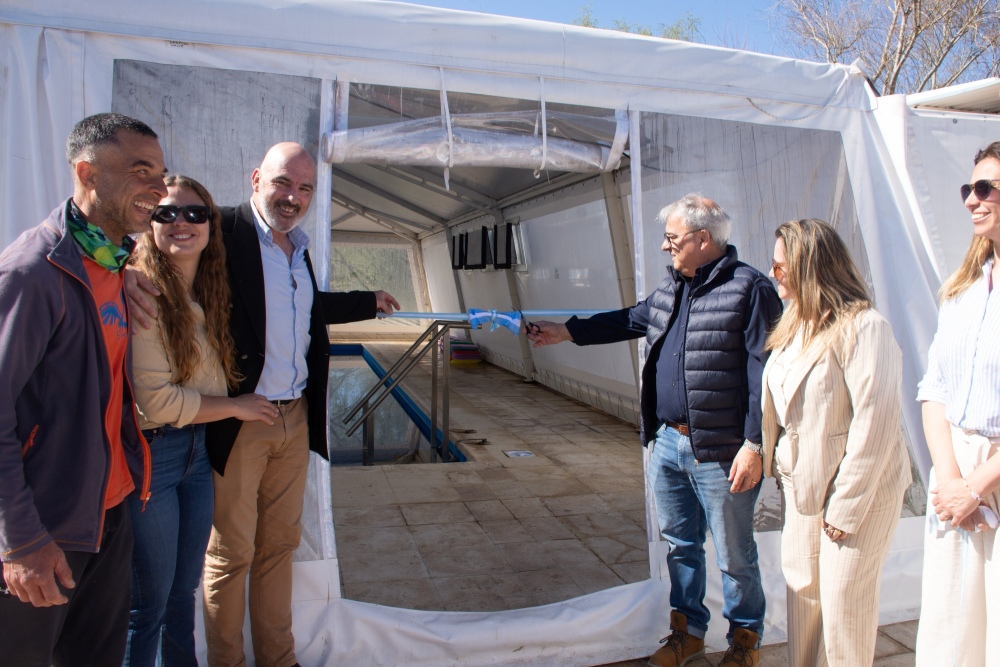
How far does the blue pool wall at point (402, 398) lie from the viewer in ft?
21.0

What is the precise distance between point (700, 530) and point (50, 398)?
6.95 feet

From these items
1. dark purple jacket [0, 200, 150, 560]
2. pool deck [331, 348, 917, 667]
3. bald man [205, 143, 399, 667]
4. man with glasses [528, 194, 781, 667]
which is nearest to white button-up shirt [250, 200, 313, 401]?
bald man [205, 143, 399, 667]

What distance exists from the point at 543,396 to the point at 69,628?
7042mm

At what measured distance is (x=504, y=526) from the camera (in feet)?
13.8

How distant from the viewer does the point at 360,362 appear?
525 inches

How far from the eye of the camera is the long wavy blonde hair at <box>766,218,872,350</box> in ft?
6.53

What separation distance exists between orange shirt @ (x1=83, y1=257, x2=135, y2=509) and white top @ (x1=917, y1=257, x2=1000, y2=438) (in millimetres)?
2128

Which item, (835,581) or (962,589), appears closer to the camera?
(962,589)

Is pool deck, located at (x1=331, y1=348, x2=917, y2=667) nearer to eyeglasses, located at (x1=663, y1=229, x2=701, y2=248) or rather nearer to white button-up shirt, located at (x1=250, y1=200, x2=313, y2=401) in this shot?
white button-up shirt, located at (x1=250, y1=200, x2=313, y2=401)

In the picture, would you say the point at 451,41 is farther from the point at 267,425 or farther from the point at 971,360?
the point at 971,360

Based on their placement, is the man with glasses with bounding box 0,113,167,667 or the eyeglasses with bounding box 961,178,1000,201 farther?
the eyeglasses with bounding box 961,178,1000,201

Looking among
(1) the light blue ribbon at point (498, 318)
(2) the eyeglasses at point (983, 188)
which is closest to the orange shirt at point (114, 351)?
(1) the light blue ribbon at point (498, 318)

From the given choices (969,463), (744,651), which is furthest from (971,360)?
(744,651)

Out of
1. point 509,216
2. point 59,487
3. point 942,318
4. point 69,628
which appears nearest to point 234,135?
point 59,487
